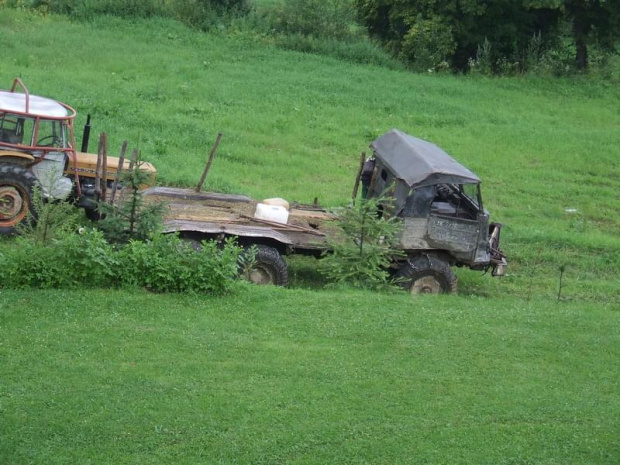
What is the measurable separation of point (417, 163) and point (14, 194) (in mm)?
6578

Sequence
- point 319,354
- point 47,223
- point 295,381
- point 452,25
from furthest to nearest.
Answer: point 452,25 < point 47,223 < point 319,354 < point 295,381

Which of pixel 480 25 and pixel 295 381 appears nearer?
pixel 295 381

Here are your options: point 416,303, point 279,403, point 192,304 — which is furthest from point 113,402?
point 416,303

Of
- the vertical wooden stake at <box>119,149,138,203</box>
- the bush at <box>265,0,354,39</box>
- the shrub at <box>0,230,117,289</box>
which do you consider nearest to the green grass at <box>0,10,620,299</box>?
the bush at <box>265,0,354,39</box>

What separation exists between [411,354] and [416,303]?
219cm

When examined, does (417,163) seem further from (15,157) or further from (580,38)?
(580,38)

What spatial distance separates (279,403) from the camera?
409 inches

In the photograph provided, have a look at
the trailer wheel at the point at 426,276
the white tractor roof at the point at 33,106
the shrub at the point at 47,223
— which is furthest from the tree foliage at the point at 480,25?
the shrub at the point at 47,223

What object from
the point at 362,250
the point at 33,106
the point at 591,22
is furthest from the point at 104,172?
the point at 591,22

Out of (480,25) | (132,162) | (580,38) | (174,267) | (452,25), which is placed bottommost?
(174,267)

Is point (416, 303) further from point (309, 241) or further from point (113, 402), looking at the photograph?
point (113, 402)

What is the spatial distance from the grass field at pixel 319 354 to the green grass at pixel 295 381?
3cm

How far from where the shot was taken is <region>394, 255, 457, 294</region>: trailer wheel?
50.8 ft

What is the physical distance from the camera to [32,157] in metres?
15.5
